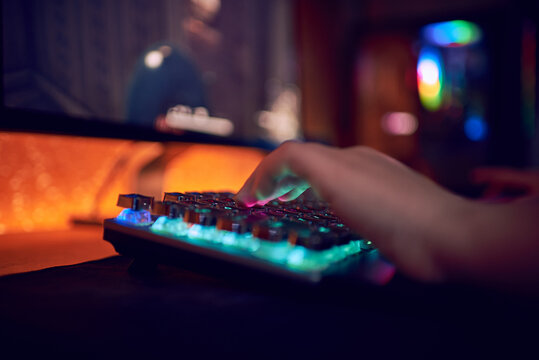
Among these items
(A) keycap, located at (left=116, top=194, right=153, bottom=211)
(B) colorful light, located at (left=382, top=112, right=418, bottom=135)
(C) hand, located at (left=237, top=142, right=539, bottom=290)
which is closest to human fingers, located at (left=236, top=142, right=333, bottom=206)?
(C) hand, located at (left=237, top=142, right=539, bottom=290)

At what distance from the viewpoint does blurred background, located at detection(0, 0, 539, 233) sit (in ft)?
2.00

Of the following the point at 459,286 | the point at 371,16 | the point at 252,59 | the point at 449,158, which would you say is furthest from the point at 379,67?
the point at 459,286

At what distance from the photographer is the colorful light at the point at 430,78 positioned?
404 centimetres

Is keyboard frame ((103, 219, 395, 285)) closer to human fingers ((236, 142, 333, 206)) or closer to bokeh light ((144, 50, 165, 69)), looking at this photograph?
human fingers ((236, 142, 333, 206))

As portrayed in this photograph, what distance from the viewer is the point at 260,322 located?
0.92 feet

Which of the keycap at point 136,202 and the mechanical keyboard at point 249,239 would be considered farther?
the keycap at point 136,202

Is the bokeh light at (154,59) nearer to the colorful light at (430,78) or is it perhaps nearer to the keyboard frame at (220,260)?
the keyboard frame at (220,260)

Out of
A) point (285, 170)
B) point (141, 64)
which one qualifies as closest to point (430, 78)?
point (141, 64)

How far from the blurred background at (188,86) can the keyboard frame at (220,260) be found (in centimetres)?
29

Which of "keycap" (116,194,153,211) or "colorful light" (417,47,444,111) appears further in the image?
"colorful light" (417,47,444,111)

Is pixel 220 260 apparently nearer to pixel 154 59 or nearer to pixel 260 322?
pixel 260 322

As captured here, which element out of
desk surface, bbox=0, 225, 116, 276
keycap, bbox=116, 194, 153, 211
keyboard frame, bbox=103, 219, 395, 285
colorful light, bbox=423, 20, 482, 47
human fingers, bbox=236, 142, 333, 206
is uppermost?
colorful light, bbox=423, 20, 482, 47

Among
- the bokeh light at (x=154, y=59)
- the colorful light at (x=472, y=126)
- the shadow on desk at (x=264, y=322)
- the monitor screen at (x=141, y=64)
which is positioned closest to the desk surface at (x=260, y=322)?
the shadow on desk at (x=264, y=322)

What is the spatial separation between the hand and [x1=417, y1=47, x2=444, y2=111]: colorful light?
160 inches
